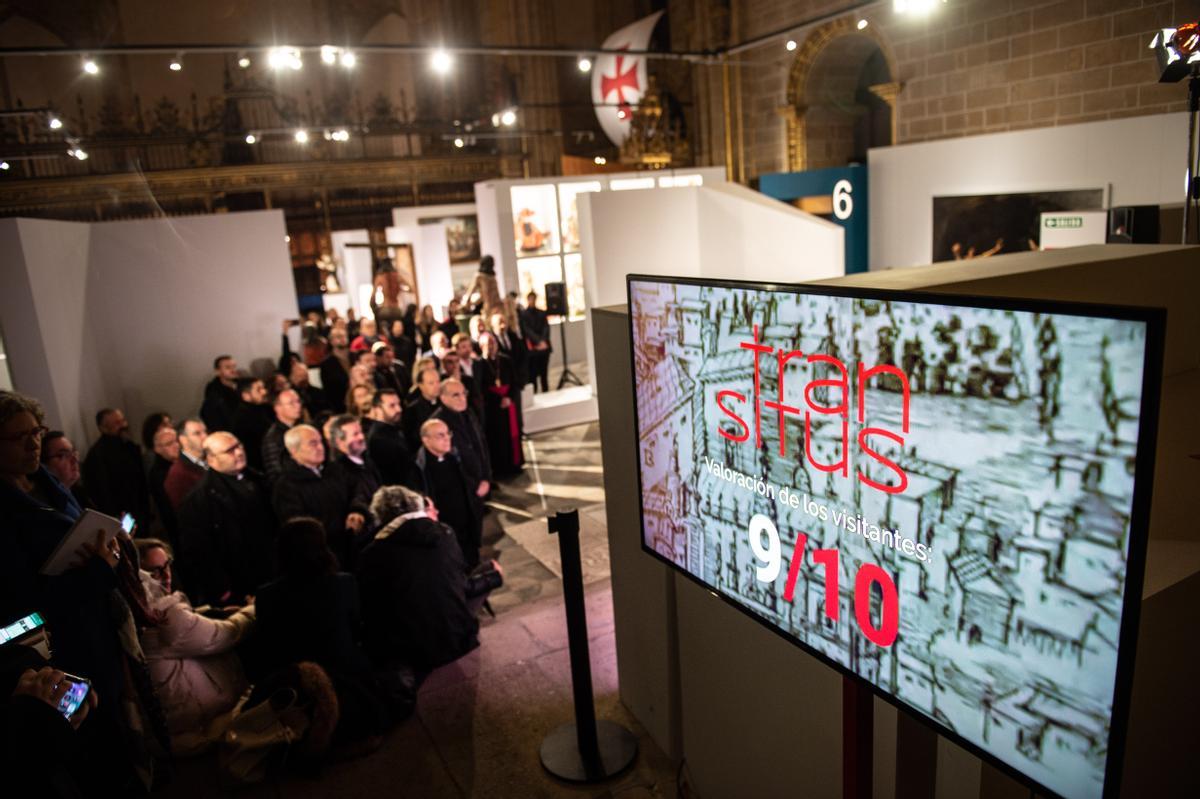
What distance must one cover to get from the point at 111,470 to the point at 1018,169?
9175 mm

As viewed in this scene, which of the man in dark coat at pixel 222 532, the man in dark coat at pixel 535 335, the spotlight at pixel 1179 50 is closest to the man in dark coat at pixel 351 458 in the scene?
the man in dark coat at pixel 222 532

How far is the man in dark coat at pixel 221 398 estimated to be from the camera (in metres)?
6.77

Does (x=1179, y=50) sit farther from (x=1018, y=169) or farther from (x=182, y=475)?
(x=182, y=475)

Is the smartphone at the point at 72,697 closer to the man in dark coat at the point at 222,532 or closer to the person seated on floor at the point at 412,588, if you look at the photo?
the person seated on floor at the point at 412,588

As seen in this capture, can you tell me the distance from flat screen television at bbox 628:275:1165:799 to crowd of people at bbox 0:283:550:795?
7.08ft

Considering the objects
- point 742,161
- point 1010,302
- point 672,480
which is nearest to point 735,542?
point 672,480

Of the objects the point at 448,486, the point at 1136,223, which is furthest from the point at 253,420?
the point at 1136,223

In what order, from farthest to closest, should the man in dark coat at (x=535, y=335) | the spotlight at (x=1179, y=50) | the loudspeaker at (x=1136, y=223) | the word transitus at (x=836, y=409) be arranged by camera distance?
the man in dark coat at (x=535, y=335) → the loudspeaker at (x=1136, y=223) → the spotlight at (x=1179, y=50) → the word transitus at (x=836, y=409)

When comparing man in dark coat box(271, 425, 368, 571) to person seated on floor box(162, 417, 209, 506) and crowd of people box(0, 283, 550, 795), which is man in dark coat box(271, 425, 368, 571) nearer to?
crowd of people box(0, 283, 550, 795)

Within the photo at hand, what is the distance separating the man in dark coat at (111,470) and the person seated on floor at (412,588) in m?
2.39

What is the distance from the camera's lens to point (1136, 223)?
18.9 ft

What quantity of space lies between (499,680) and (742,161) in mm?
12724

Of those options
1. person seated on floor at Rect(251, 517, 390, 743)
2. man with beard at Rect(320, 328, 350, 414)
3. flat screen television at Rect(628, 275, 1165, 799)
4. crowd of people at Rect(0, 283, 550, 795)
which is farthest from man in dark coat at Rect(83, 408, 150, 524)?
flat screen television at Rect(628, 275, 1165, 799)

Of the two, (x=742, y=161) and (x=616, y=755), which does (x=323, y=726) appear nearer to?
(x=616, y=755)
